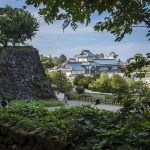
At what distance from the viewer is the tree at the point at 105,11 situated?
3252 millimetres

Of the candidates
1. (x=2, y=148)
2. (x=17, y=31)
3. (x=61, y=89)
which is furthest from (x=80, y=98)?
(x=2, y=148)

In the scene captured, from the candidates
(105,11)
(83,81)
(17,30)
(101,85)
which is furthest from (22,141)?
(83,81)

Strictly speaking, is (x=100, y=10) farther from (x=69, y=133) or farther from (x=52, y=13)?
(x=69, y=133)

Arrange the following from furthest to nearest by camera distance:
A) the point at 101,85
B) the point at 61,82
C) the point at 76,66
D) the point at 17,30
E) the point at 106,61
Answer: the point at 76,66 → the point at 106,61 → the point at 61,82 → the point at 101,85 → the point at 17,30

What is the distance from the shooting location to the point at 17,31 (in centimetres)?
4328

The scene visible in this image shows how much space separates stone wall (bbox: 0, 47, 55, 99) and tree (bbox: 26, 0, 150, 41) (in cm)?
3558

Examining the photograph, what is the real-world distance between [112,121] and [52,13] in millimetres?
2171

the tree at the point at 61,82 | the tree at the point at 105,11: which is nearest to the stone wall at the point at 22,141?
the tree at the point at 105,11

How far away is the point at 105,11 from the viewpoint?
11.1ft

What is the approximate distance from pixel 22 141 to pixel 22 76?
121ft

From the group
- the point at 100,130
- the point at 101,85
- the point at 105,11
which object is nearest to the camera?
the point at 105,11

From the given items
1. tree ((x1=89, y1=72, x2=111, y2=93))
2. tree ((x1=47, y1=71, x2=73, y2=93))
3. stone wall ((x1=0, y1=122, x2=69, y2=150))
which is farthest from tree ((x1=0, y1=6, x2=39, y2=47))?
stone wall ((x1=0, y1=122, x2=69, y2=150))

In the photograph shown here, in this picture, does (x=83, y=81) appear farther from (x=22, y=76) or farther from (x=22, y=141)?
(x=22, y=141)

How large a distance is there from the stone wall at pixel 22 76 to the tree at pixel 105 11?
1401 inches
